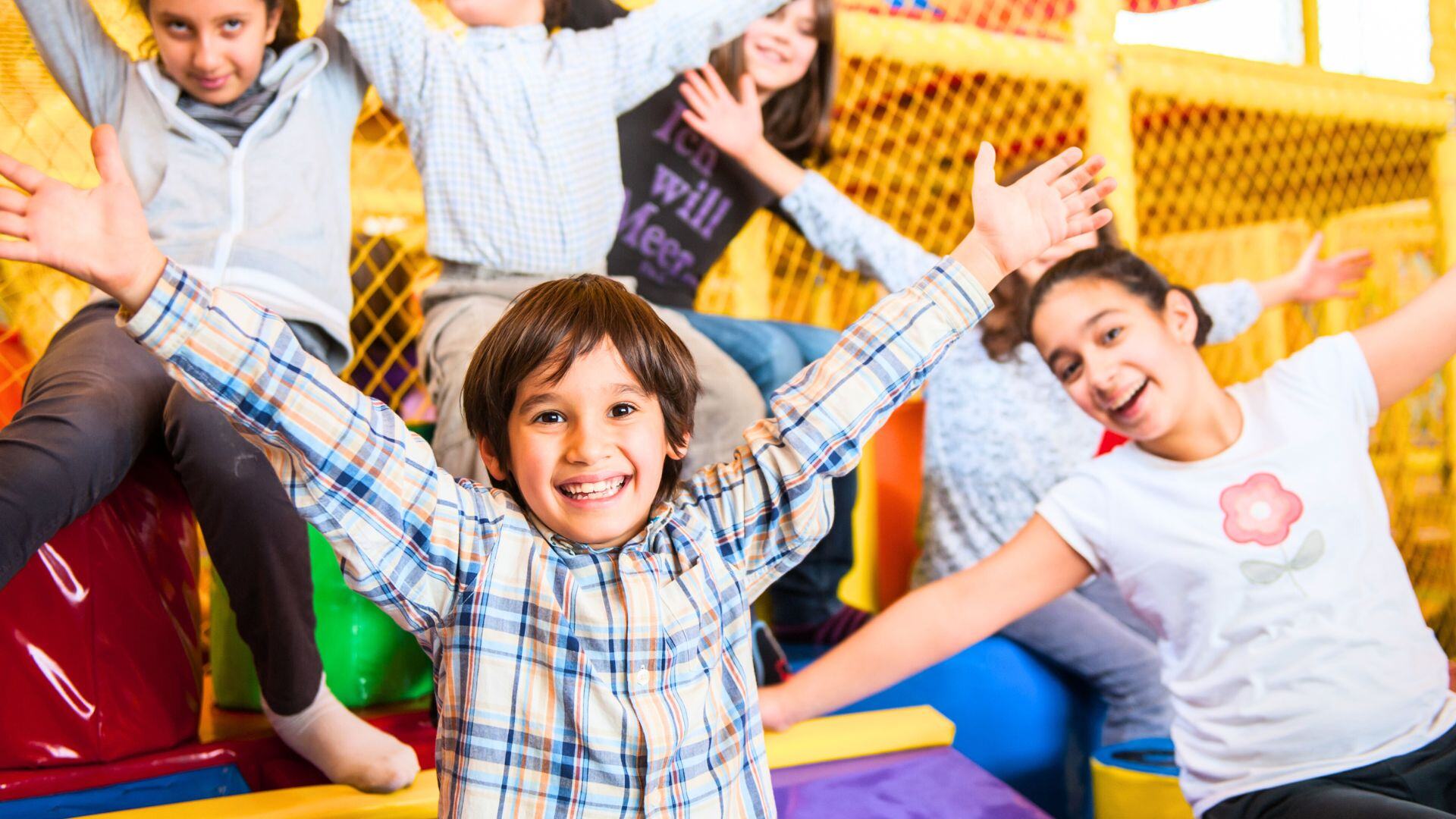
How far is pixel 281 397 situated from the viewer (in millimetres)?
584

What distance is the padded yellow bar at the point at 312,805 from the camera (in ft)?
2.71

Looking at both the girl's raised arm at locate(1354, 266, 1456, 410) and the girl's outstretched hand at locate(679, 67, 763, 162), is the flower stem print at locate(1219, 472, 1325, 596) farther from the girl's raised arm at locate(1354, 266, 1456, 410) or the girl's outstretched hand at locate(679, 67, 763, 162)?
the girl's outstretched hand at locate(679, 67, 763, 162)

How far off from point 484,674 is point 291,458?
174 mm

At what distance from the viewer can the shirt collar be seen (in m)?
1.33

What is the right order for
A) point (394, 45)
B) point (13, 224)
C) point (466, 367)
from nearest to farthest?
1. point (13, 224)
2. point (466, 367)
3. point (394, 45)

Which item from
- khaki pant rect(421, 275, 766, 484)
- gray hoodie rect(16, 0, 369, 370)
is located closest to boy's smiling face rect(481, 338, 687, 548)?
khaki pant rect(421, 275, 766, 484)

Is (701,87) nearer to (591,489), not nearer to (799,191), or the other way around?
(799,191)

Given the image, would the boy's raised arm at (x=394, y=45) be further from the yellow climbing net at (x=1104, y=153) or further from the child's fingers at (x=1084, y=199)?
the child's fingers at (x=1084, y=199)

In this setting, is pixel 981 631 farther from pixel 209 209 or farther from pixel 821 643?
pixel 209 209

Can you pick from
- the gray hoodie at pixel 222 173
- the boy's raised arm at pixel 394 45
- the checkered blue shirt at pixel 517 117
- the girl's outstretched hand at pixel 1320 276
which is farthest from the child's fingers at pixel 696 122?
the girl's outstretched hand at pixel 1320 276

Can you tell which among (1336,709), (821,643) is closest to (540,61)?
(821,643)

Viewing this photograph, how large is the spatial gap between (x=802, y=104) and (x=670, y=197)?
27 cm

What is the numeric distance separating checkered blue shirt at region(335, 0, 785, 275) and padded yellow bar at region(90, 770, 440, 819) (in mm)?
613

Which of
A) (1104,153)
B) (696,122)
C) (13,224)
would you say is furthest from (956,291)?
(1104,153)
